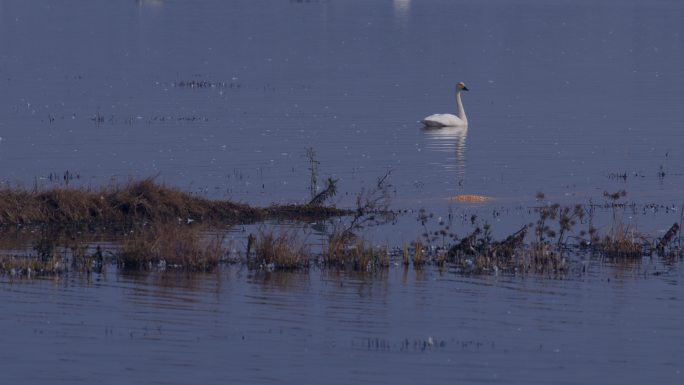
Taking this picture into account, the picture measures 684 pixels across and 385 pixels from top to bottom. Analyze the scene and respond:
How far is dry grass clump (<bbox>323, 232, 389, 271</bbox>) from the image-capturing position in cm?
1752

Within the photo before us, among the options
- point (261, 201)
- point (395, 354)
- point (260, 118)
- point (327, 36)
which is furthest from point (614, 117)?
point (327, 36)

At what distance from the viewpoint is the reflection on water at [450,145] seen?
2992cm

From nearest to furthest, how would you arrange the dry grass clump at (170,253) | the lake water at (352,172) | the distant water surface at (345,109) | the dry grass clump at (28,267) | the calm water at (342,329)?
the calm water at (342,329) → the lake water at (352,172) → the dry grass clump at (28,267) → the dry grass clump at (170,253) → the distant water surface at (345,109)

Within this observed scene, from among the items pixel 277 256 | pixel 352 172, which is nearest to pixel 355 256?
pixel 277 256

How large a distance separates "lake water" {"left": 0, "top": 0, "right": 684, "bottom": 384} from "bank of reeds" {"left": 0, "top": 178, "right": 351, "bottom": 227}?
0.55 m

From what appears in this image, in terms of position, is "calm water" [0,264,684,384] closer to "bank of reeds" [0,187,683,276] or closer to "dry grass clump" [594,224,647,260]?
"bank of reeds" [0,187,683,276]

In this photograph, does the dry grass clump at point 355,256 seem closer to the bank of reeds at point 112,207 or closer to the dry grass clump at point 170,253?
the dry grass clump at point 170,253

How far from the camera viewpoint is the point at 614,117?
41031mm

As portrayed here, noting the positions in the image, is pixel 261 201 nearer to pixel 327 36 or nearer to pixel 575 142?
pixel 575 142

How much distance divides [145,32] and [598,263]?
2970 inches

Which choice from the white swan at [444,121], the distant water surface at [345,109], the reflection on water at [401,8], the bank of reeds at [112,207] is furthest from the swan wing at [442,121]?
the reflection on water at [401,8]

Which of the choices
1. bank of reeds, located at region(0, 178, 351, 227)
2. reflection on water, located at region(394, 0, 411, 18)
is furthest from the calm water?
reflection on water, located at region(394, 0, 411, 18)

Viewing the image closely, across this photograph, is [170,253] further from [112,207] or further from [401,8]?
[401,8]

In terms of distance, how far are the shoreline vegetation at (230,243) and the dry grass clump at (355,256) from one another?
0.01 metres
